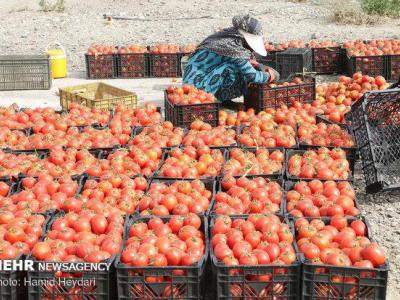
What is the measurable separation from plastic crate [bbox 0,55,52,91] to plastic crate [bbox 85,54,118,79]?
3.56ft

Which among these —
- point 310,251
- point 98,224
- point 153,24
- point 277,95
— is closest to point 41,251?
point 98,224

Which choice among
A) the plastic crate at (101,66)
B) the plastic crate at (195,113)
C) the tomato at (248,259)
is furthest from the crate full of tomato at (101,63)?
the tomato at (248,259)

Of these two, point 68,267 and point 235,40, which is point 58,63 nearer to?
point 235,40

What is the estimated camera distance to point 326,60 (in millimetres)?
12406

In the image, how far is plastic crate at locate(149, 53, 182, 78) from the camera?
12648 millimetres

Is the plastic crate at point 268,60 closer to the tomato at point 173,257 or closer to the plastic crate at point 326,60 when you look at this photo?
the plastic crate at point 326,60

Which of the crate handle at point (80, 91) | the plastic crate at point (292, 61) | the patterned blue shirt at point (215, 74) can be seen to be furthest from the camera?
the plastic crate at point (292, 61)

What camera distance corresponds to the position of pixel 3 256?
4391 mm

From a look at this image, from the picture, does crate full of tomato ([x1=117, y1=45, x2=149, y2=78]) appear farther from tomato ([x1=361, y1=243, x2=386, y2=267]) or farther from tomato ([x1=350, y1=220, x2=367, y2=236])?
tomato ([x1=361, y1=243, x2=386, y2=267])

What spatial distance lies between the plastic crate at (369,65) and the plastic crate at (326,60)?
A: 955 millimetres

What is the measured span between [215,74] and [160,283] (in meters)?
5.46

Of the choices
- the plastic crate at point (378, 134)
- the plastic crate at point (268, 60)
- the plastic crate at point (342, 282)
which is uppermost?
the plastic crate at point (268, 60)

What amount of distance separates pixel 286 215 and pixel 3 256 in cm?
211

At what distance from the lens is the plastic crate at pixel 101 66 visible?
12672 millimetres
